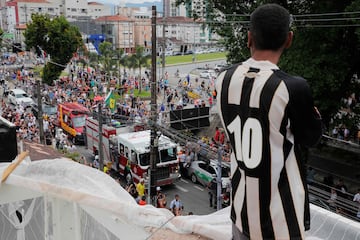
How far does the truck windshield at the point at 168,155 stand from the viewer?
58.0 feet

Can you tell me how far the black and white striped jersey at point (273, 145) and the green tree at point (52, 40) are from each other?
35.4 meters

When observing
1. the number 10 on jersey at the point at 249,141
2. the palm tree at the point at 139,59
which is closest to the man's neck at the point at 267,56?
the number 10 on jersey at the point at 249,141

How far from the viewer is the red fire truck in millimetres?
17297

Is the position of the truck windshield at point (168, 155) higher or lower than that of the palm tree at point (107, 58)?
lower

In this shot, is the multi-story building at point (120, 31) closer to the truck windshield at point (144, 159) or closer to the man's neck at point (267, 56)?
the truck windshield at point (144, 159)

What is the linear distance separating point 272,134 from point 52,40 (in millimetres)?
37148

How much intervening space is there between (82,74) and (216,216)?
42.6 m

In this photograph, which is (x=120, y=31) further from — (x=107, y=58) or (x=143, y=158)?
(x=143, y=158)

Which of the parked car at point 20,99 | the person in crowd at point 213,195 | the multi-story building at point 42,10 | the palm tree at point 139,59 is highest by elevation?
the multi-story building at point 42,10

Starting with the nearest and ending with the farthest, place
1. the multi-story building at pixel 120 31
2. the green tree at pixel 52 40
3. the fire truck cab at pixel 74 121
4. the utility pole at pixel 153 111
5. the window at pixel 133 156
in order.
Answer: the utility pole at pixel 153 111, the window at pixel 133 156, the fire truck cab at pixel 74 121, the green tree at pixel 52 40, the multi-story building at pixel 120 31

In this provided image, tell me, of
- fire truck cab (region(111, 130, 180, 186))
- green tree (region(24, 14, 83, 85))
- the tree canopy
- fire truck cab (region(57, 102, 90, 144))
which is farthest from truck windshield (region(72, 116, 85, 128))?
green tree (region(24, 14, 83, 85))

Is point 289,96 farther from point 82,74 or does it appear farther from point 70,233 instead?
point 82,74

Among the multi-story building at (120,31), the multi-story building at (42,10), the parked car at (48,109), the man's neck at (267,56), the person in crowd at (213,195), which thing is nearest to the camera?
the man's neck at (267,56)

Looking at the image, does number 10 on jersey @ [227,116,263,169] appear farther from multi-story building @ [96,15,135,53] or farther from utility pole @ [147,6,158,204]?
multi-story building @ [96,15,135,53]
